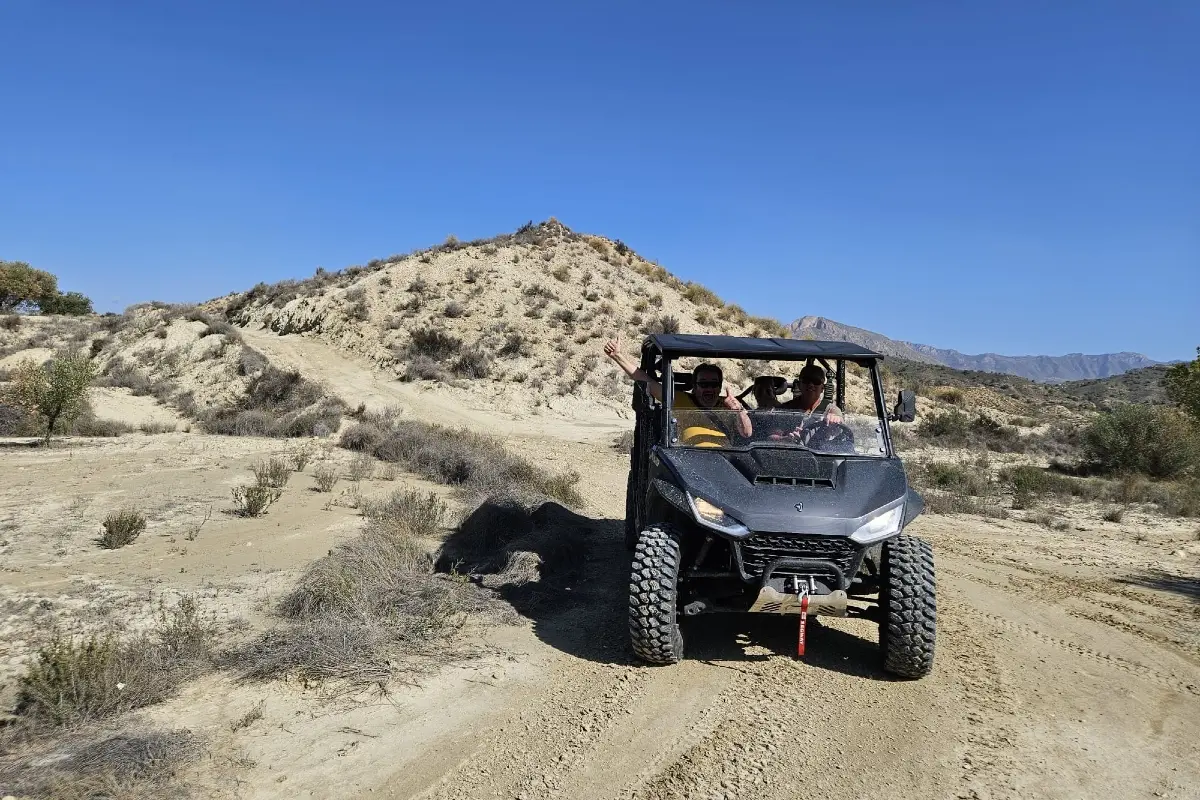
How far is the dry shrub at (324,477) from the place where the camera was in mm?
11195

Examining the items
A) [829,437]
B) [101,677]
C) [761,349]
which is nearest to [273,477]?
[101,677]

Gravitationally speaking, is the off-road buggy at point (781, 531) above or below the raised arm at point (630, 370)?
below

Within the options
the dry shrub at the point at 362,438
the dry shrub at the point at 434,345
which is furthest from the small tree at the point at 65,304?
the dry shrub at the point at 362,438

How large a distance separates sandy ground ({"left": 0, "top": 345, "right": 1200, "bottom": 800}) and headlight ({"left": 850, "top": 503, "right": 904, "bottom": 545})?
102cm

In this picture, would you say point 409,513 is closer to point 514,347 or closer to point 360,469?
point 360,469

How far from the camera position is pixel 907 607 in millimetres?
4828

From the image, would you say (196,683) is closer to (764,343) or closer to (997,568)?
(764,343)

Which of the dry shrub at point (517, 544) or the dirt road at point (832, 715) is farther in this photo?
the dry shrub at point (517, 544)

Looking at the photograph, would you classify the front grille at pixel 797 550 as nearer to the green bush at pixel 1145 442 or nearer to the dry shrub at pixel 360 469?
the dry shrub at pixel 360 469

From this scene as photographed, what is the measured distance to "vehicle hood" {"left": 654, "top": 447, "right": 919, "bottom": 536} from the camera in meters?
4.68

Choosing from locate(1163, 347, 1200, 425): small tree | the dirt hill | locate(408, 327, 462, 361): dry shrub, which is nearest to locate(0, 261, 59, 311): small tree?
the dirt hill

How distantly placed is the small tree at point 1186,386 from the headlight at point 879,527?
14728 millimetres

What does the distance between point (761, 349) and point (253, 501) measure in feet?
22.0

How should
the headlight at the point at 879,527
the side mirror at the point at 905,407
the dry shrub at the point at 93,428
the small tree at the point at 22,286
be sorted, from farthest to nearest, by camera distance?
the small tree at the point at 22,286, the dry shrub at the point at 93,428, the side mirror at the point at 905,407, the headlight at the point at 879,527
